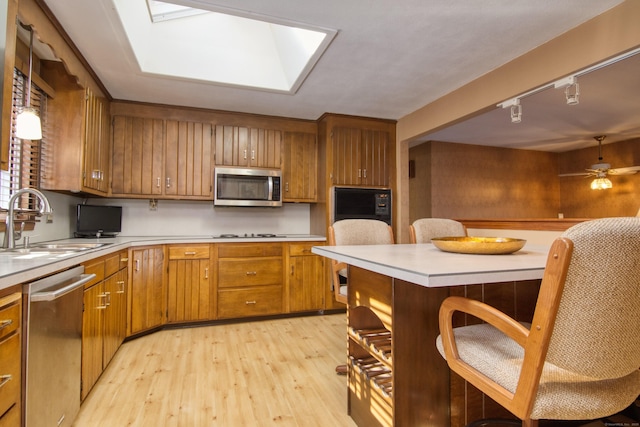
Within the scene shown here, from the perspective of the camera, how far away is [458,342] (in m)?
1.17

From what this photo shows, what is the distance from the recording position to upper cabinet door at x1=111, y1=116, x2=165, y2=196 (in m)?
3.34

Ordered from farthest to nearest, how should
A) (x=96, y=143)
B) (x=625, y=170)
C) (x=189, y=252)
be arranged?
(x=625, y=170)
(x=189, y=252)
(x=96, y=143)

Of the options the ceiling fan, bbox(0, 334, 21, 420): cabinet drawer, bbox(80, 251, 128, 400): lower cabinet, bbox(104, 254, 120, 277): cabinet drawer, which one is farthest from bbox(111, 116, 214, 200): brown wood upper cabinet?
the ceiling fan

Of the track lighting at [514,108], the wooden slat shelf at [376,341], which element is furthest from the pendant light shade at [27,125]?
the track lighting at [514,108]

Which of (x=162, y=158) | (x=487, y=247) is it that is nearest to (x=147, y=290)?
(x=162, y=158)

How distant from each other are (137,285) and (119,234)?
3.23 ft

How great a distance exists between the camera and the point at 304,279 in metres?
3.65

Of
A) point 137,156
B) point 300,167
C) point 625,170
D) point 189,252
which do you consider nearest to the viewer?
point 189,252

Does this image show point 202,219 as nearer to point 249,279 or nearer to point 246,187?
point 246,187

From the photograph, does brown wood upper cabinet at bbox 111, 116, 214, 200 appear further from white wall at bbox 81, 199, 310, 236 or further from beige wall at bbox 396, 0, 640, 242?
beige wall at bbox 396, 0, 640, 242

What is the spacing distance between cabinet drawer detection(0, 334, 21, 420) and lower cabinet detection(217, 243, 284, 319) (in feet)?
7.36

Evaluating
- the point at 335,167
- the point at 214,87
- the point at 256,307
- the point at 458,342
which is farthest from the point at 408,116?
the point at 458,342

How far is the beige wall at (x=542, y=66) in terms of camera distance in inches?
73.0

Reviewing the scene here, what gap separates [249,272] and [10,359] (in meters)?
2.41
